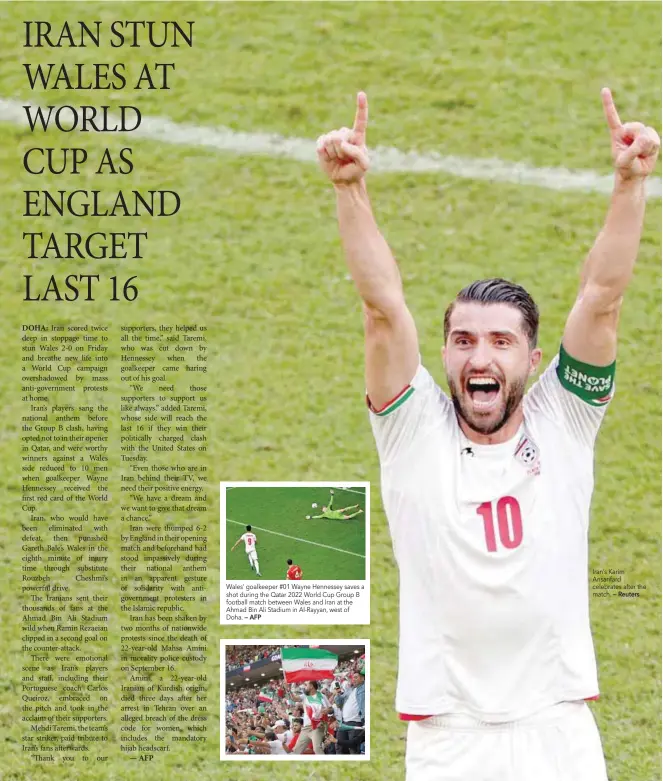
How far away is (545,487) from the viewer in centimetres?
385

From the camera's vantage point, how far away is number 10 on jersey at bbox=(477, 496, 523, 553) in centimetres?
376

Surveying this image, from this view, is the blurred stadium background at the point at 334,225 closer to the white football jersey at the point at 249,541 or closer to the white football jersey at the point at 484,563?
the white football jersey at the point at 249,541

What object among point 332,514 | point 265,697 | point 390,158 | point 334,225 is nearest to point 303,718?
point 265,697

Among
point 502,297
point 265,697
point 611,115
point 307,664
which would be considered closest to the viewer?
point 611,115

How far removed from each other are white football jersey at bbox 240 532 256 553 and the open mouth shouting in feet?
6.10

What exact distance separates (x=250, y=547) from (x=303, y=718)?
693 millimetres

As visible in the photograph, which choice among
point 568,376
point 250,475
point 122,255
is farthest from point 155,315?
point 568,376

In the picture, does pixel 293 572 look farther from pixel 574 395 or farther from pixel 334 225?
pixel 334 225

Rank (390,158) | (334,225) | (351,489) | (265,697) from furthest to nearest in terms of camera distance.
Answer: (390,158)
(334,225)
(351,489)
(265,697)

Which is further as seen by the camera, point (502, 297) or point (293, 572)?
point (293, 572)

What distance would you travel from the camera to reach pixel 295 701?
17.8 feet

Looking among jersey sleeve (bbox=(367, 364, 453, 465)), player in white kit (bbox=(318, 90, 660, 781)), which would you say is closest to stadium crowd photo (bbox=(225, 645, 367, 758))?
player in white kit (bbox=(318, 90, 660, 781))

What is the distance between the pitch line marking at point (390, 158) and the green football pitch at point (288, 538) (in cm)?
221

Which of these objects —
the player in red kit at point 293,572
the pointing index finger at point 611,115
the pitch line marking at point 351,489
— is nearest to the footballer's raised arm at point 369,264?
the pointing index finger at point 611,115
